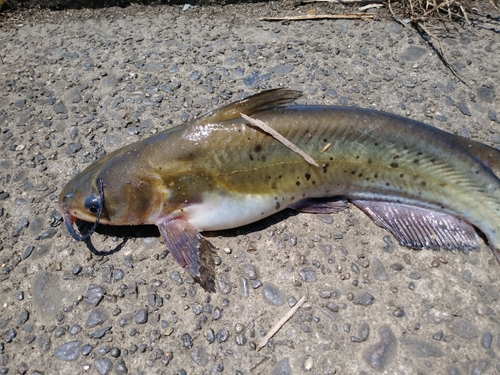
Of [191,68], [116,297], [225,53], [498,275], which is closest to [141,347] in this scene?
[116,297]

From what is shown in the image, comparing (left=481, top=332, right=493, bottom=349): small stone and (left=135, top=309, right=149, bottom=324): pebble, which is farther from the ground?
(left=135, top=309, right=149, bottom=324): pebble

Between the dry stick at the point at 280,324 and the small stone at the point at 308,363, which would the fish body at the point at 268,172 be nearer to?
the dry stick at the point at 280,324

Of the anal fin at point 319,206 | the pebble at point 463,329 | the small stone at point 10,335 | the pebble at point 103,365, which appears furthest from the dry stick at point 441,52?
the small stone at point 10,335

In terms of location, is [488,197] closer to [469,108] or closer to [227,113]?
[469,108]

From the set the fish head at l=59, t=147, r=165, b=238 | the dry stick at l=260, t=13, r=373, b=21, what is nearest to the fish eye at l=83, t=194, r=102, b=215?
the fish head at l=59, t=147, r=165, b=238

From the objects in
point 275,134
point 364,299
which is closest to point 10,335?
point 275,134

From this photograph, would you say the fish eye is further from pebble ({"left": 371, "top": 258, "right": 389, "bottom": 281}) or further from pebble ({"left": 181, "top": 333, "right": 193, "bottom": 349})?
pebble ({"left": 371, "top": 258, "right": 389, "bottom": 281})
